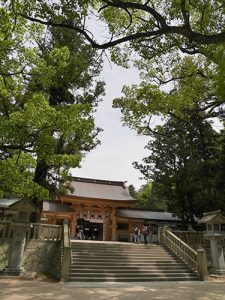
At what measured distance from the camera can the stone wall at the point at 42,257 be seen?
12.2 m

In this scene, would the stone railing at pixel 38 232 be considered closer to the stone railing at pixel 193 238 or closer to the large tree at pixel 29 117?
the large tree at pixel 29 117

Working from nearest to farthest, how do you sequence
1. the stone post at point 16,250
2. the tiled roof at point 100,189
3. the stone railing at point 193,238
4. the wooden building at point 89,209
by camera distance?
the stone post at point 16,250
the stone railing at point 193,238
the wooden building at point 89,209
the tiled roof at point 100,189

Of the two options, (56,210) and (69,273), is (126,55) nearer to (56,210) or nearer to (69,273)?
(69,273)

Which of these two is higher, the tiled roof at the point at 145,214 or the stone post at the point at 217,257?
the tiled roof at the point at 145,214

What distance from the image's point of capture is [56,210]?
82.0 ft

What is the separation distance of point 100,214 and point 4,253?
1621cm

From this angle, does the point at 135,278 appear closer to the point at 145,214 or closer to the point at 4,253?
the point at 4,253

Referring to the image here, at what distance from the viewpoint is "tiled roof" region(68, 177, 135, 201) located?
28703mm

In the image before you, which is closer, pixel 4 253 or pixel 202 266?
pixel 4 253

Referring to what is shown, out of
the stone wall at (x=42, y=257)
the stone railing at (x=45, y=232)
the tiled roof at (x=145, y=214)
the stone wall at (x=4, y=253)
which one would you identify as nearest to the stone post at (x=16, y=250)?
the stone wall at (x=4, y=253)

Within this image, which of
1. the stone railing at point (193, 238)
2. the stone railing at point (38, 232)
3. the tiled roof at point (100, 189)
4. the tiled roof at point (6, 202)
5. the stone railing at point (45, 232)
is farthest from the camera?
the tiled roof at point (100, 189)

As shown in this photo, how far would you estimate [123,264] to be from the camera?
42.1ft

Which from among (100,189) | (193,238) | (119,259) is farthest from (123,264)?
(100,189)

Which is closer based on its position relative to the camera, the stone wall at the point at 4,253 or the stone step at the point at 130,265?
the stone wall at the point at 4,253
